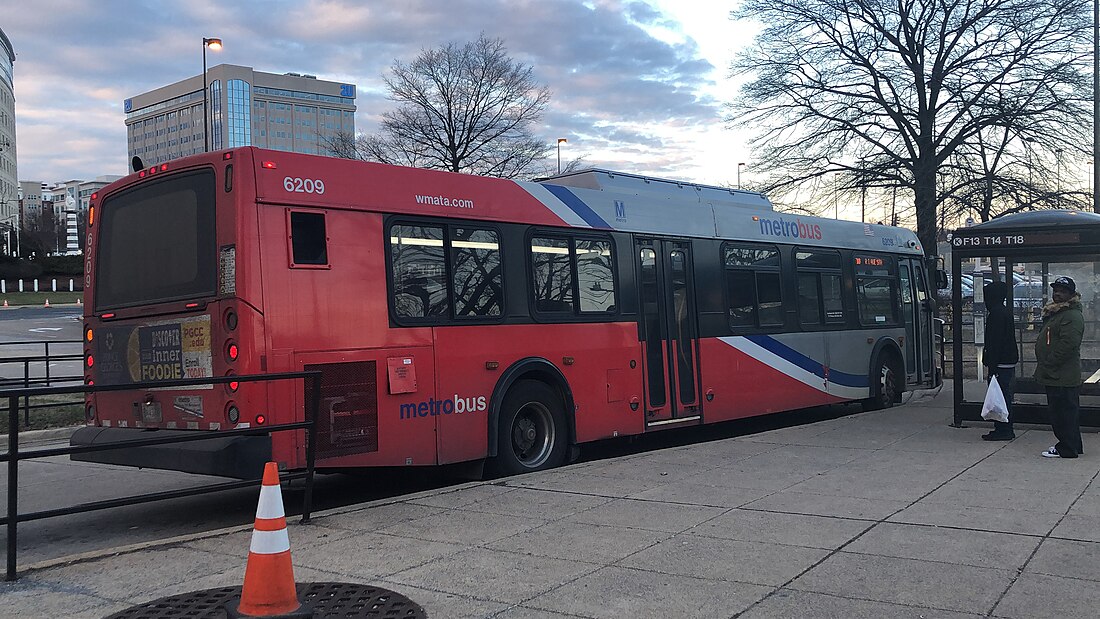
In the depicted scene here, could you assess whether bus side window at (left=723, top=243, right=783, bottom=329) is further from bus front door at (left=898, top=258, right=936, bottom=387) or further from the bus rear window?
the bus rear window

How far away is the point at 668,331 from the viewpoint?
11.5 metres

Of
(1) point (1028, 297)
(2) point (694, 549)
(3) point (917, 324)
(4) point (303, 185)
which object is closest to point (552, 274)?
(4) point (303, 185)

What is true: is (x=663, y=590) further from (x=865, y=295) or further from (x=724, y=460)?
(x=865, y=295)

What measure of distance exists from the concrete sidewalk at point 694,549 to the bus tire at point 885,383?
6350 millimetres

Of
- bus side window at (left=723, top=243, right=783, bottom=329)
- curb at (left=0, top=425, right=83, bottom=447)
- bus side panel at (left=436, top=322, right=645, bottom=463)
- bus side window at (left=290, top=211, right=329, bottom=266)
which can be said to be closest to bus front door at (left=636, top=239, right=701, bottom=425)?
bus side panel at (left=436, top=322, right=645, bottom=463)

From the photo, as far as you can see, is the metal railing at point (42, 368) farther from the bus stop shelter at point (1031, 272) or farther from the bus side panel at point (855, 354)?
the bus stop shelter at point (1031, 272)

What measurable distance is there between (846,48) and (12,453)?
2911cm

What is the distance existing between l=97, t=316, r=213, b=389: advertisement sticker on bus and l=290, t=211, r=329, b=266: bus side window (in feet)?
2.85

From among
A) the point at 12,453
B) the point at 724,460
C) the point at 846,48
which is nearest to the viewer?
the point at 12,453

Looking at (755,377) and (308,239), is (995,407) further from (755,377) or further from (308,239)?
(308,239)

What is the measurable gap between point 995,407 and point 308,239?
25.5ft

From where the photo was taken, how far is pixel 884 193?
30.8 metres

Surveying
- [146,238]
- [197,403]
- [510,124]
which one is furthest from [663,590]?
[510,124]

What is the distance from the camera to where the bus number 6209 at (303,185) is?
7.57 m
